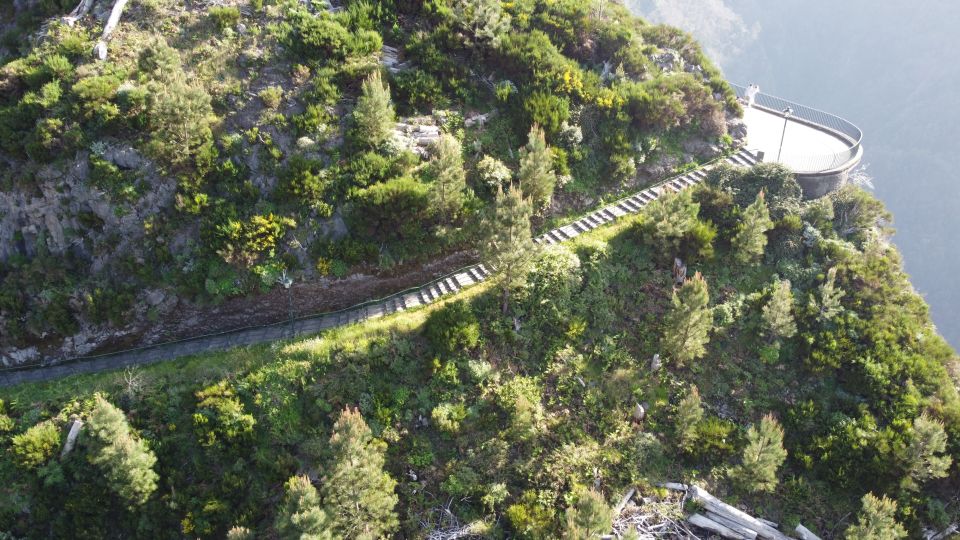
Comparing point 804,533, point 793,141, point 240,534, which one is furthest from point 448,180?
point 793,141

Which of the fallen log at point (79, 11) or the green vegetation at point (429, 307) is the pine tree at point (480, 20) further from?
the fallen log at point (79, 11)

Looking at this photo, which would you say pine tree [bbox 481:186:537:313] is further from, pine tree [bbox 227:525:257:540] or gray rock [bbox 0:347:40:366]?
gray rock [bbox 0:347:40:366]

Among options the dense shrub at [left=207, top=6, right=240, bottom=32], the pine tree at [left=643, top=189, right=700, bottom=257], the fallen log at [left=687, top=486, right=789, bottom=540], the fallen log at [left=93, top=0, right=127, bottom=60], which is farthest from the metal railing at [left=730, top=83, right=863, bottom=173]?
the fallen log at [left=93, top=0, right=127, bottom=60]

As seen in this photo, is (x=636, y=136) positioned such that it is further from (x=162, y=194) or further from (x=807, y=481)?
(x=162, y=194)

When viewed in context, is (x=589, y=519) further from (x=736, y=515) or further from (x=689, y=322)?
(x=689, y=322)

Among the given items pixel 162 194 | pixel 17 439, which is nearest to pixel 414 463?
pixel 17 439

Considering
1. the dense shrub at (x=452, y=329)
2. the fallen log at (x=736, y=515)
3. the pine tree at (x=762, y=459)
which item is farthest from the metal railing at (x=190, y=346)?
the pine tree at (x=762, y=459)
